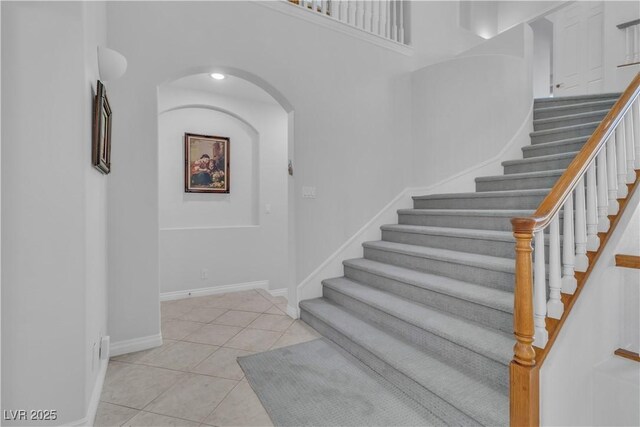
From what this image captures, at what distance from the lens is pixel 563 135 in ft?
11.1

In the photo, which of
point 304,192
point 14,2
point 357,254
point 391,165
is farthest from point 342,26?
point 14,2

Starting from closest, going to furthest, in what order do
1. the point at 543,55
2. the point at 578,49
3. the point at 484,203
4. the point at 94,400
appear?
the point at 94,400 → the point at 484,203 → the point at 578,49 → the point at 543,55

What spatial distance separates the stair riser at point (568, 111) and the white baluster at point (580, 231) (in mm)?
2794

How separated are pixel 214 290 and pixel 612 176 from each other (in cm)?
411

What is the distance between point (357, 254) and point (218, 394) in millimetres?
1996

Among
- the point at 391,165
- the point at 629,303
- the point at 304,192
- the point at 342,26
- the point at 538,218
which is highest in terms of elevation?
the point at 342,26

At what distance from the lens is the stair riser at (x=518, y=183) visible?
279cm

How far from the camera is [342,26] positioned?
3.36m

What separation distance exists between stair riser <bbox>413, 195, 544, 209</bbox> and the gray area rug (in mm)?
1922

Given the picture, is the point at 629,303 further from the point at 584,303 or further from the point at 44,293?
the point at 44,293

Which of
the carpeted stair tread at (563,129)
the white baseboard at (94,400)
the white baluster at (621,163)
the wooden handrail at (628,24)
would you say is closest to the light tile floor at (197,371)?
the white baseboard at (94,400)

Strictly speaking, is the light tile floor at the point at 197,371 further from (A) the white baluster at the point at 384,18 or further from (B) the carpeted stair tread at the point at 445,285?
(A) the white baluster at the point at 384,18

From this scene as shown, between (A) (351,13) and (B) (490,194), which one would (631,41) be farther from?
(A) (351,13)

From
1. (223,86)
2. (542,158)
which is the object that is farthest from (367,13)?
(542,158)
